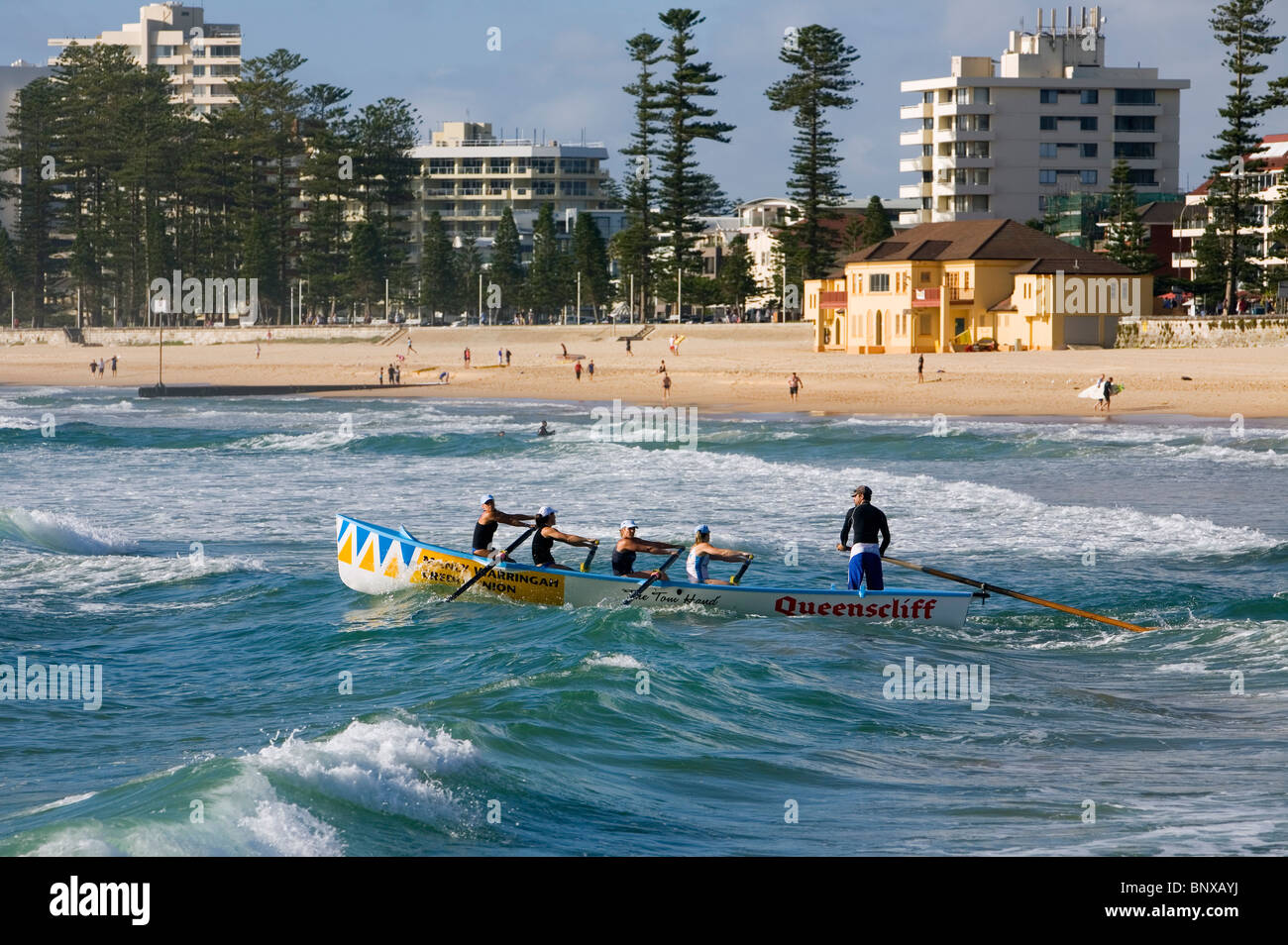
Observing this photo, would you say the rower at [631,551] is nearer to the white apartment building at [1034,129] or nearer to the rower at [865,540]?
the rower at [865,540]

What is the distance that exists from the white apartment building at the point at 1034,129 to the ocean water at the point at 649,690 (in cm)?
7120

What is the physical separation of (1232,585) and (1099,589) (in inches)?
68.3

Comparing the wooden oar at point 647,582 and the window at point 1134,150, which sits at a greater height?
the window at point 1134,150

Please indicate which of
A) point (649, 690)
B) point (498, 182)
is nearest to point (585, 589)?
point (649, 690)

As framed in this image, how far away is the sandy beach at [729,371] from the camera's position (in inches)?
2147

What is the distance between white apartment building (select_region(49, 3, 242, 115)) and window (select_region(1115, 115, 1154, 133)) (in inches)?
3728

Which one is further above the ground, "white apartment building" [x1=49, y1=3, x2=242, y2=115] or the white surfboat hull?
"white apartment building" [x1=49, y1=3, x2=242, y2=115]

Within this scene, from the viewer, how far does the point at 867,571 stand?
17766 mm

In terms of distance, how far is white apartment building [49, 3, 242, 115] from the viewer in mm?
161125

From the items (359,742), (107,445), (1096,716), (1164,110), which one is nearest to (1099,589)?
(1096,716)

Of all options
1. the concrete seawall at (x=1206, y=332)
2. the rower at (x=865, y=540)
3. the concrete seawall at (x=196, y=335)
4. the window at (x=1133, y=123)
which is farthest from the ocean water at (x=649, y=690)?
the window at (x=1133, y=123)

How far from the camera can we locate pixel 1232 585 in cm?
2030

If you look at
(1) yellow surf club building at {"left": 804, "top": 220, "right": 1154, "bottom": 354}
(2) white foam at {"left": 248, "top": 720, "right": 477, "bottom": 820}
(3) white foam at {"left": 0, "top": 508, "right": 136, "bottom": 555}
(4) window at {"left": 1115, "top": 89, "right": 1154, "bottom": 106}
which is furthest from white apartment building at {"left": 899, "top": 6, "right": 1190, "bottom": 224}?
(2) white foam at {"left": 248, "top": 720, "right": 477, "bottom": 820}

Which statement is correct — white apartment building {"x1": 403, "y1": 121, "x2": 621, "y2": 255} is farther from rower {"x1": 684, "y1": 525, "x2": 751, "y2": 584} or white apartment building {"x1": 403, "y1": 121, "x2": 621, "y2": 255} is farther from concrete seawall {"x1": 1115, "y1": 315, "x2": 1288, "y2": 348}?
rower {"x1": 684, "y1": 525, "x2": 751, "y2": 584}
